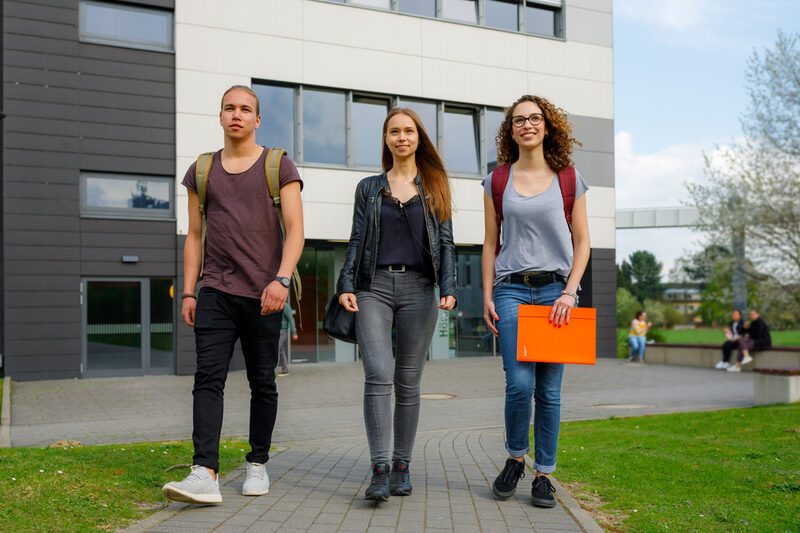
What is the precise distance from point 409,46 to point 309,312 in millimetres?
7138

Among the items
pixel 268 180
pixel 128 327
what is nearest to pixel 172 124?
pixel 128 327

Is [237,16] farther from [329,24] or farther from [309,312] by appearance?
[309,312]

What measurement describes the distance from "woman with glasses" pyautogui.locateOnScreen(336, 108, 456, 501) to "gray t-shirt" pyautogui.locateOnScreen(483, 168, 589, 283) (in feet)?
1.25

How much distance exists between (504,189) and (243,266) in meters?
1.57

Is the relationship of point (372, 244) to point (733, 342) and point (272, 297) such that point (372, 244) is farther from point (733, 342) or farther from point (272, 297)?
point (733, 342)

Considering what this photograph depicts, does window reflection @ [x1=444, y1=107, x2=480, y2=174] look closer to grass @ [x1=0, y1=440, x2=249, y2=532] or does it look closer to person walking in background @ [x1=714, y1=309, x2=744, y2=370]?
person walking in background @ [x1=714, y1=309, x2=744, y2=370]

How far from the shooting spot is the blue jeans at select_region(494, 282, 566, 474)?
14.3 ft

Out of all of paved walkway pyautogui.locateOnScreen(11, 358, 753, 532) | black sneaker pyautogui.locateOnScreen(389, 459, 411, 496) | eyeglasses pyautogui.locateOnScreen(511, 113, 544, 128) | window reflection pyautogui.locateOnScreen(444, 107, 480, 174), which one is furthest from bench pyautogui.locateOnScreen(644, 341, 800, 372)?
black sneaker pyautogui.locateOnScreen(389, 459, 411, 496)

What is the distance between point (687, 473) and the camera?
17.3 feet

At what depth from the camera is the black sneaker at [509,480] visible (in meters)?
4.36

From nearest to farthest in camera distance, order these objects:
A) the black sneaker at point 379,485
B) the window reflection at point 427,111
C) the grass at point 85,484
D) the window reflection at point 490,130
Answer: the grass at point 85,484 → the black sneaker at point 379,485 → the window reflection at point 427,111 → the window reflection at point 490,130

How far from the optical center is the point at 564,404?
10.8 metres

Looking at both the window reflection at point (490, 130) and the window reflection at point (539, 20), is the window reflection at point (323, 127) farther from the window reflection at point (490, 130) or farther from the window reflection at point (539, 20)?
the window reflection at point (539, 20)

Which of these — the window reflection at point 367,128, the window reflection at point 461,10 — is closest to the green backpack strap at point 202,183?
the window reflection at point 367,128
